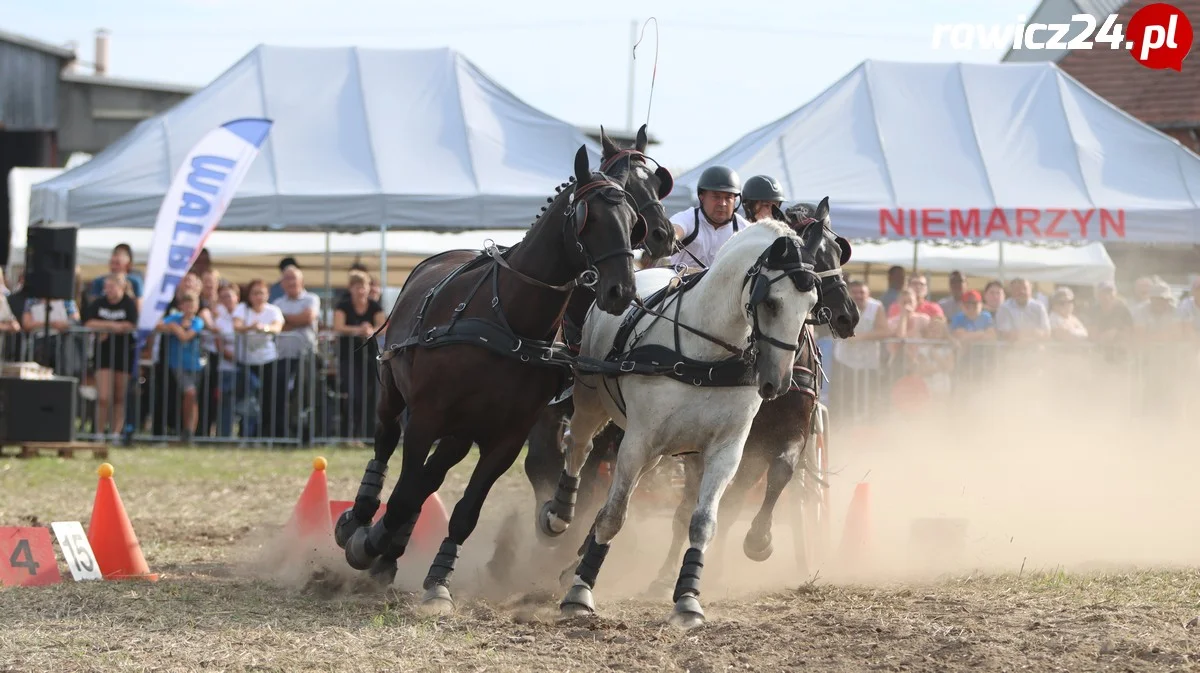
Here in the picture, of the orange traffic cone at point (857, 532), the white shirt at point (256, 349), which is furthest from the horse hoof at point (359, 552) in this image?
the white shirt at point (256, 349)

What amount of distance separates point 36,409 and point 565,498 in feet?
27.7

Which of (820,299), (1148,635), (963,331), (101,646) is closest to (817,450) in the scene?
(820,299)

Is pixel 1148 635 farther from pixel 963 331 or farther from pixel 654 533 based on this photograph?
pixel 963 331

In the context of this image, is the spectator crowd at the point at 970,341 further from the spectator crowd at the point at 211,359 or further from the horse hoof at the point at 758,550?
the horse hoof at the point at 758,550

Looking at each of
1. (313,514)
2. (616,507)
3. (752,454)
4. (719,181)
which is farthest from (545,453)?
(719,181)

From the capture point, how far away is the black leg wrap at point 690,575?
6.56 m

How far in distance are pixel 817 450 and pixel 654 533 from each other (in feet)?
4.42

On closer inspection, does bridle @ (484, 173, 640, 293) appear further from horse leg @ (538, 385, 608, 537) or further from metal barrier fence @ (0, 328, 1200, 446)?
metal barrier fence @ (0, 328, 1200, 446)

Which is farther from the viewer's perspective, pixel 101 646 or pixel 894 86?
pixel 894 86

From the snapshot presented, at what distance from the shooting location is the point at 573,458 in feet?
26.4

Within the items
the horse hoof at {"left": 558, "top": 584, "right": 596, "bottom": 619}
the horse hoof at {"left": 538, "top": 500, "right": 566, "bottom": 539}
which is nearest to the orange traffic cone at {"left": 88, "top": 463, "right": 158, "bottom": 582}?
the horse hoof at {"left": 538, "top": 500, "right": 566, "bottom": 539}

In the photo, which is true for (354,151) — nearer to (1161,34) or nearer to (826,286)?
(826,286)

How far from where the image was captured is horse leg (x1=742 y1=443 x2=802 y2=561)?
7742 millimetres

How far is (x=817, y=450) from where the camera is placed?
355 inches
